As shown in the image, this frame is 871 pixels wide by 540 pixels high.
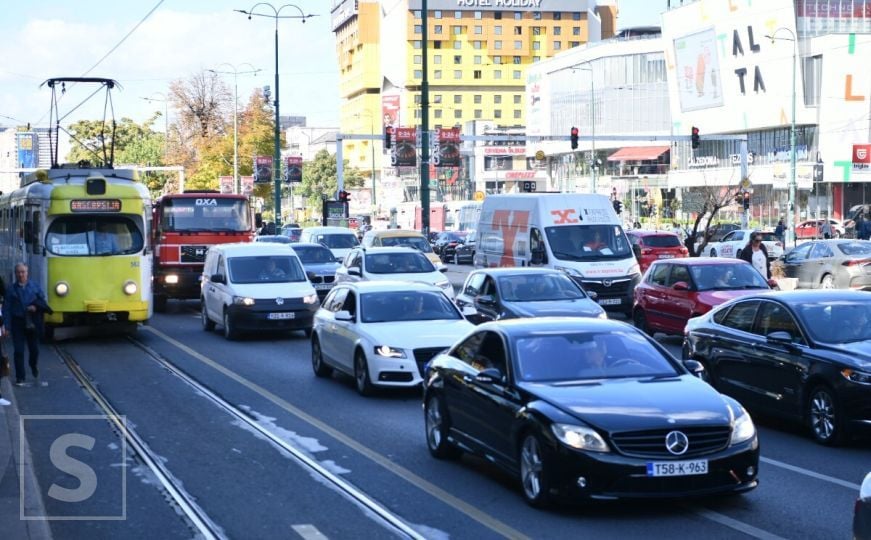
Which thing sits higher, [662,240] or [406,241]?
[406,241]

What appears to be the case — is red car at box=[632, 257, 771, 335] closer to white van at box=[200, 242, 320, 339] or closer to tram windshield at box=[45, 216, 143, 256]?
white van at box=[200, 242, 320, 339]

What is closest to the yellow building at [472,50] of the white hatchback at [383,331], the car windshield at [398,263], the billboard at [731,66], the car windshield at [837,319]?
the billboard at [731,66]

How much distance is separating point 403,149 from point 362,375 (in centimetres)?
4003

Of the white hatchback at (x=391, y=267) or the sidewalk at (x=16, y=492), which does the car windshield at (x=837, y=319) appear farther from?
the white hatchback at (x=391, y=267)

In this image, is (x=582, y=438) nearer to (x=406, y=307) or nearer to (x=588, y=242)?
(x=406, y=307)

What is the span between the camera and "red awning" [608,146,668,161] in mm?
104750

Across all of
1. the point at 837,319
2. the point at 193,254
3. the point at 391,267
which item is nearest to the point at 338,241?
the point at 193,254

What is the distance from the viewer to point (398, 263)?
28.5 m

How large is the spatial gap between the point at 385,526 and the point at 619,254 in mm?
19534

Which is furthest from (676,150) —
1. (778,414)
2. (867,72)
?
(778,414)

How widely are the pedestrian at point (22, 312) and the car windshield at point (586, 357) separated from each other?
9.34 m

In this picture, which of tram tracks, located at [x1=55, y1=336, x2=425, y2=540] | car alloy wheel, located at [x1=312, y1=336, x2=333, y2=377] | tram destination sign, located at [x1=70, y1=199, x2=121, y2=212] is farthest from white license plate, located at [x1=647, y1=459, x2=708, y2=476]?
tram destination sign, located at [x1=70, y1=199, x2=121, y2=212]

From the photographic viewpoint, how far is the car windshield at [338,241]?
4041cm

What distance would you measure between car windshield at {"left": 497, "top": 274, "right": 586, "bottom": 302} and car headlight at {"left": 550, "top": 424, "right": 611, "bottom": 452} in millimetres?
11463
